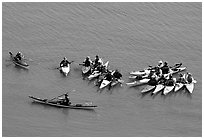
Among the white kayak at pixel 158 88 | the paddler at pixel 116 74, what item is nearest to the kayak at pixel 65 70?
the paddler at pixel 116 74

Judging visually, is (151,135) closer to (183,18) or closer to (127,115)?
(127,115)

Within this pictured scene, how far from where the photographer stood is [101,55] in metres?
40.8

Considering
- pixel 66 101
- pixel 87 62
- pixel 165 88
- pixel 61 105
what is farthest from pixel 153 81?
pixel 61 105

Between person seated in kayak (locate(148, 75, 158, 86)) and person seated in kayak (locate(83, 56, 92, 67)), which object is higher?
person seated in kayak (locate(83, 56, 92, 67))

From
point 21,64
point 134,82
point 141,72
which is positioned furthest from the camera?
point 21,64

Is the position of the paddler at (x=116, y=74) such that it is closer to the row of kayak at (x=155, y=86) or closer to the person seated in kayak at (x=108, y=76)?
the person seated in kayak at (x=108, y=76)

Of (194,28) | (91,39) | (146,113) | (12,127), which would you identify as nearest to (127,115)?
(146,113)

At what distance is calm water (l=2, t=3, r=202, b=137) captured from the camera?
34.1 meters

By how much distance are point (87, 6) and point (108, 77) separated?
10874 millimetres

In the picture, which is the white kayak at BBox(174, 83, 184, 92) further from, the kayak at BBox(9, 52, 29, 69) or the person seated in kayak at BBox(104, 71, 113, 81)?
the kayak at BBox(9, 52, 29, 69)

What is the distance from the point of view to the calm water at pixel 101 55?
34062mm

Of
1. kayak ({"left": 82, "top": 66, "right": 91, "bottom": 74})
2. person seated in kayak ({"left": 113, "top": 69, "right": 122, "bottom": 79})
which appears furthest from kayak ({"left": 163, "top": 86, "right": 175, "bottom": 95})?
A: kayak ({"left": 82, "top": 66, "right": 91, "bottom": 74})

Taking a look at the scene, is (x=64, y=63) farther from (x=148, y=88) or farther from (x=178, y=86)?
(x=178, y=86)

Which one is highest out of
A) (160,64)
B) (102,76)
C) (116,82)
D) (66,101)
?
(160,64)
